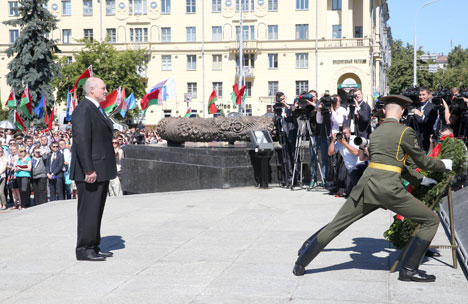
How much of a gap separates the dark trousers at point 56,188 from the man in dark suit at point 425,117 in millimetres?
9562

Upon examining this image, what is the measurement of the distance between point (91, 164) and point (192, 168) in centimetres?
713

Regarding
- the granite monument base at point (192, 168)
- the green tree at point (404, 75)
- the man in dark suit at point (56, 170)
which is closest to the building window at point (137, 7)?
the green tree at point (404, 75)

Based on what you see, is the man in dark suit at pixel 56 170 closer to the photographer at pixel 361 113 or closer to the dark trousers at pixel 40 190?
the dark trousers at pixel 40 190

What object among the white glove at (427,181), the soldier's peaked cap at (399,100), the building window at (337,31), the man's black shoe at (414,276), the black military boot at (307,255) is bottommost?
the man's black shoe at (414,276)

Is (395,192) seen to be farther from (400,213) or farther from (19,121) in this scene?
(19,121)

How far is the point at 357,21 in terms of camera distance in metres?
68.8

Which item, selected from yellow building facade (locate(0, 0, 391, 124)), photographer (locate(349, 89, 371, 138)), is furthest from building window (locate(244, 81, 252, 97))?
photographer (locate(349, 89, 371, 138))

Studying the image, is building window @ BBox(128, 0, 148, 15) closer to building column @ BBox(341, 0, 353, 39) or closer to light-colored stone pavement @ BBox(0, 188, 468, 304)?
building column @ BBox(341, 0, 353, 39)

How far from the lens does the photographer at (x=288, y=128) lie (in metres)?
13.1

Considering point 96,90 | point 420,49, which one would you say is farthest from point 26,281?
point 420,49

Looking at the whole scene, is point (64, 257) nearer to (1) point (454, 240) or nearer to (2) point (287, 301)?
Result: (2) point (287, 301)

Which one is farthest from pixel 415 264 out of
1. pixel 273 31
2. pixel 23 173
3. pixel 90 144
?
pixel 273 31

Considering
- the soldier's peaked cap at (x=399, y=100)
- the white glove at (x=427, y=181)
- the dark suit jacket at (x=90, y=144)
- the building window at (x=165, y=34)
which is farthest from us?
the building window at (x=165, y=34)

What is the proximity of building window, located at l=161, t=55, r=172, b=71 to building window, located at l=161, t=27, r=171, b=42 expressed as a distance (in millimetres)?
1923
